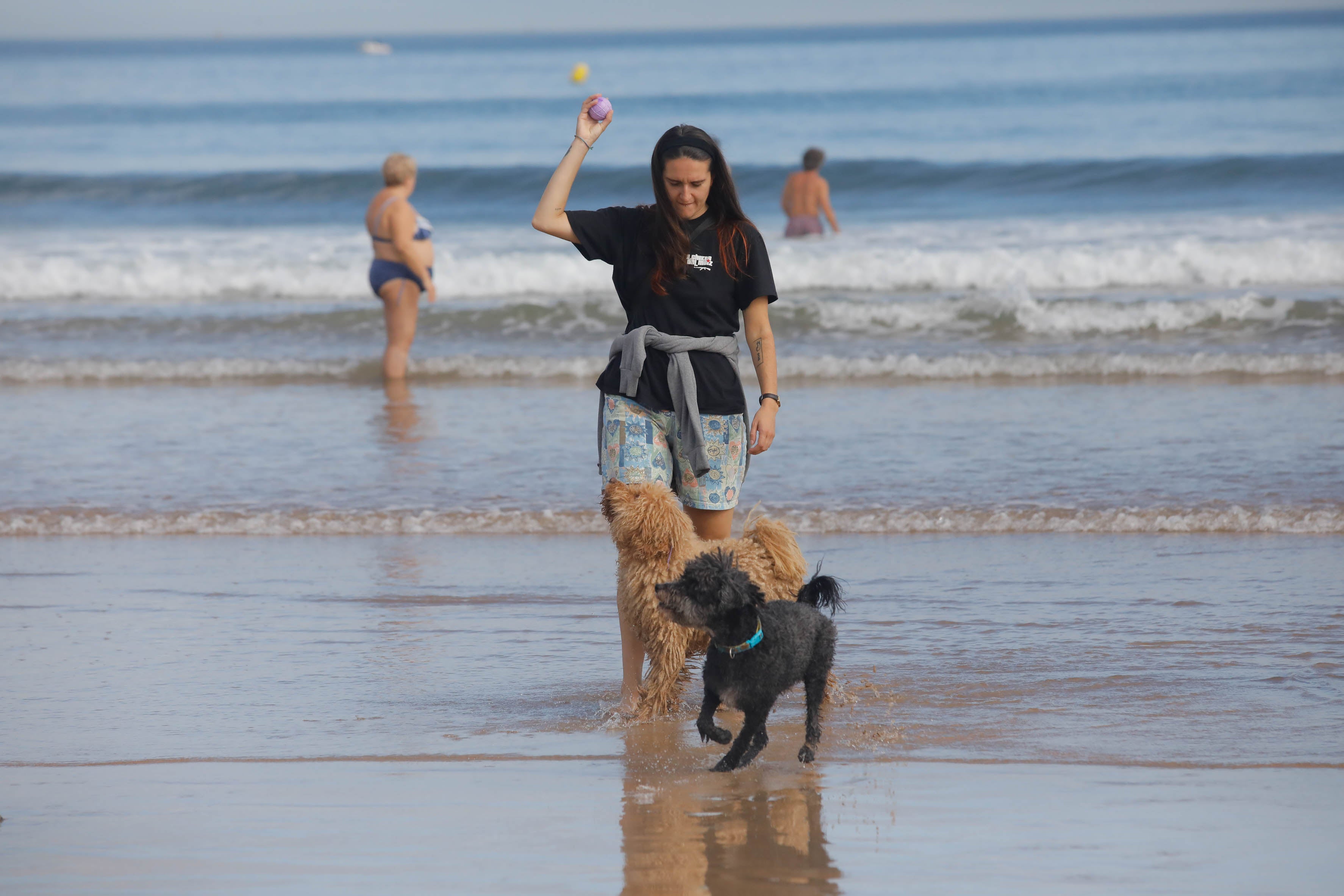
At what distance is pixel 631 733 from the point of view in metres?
4.27

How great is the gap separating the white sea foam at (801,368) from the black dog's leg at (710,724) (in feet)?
23.8

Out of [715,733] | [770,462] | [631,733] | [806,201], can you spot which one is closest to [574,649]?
[631,733]

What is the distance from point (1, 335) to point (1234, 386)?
12.1 meters

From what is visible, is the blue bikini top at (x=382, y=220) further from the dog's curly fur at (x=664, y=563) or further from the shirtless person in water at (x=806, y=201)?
the shirtless person in water at (x=806, y=201)

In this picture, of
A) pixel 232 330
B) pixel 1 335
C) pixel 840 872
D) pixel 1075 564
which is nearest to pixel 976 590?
pixel 1075 564

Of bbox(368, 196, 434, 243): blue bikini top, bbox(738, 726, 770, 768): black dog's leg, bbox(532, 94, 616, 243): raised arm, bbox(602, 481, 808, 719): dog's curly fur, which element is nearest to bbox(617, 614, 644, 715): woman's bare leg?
bbox(602, 481, 808, 719): dog's curly fur

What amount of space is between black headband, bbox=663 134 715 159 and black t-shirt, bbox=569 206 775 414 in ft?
0.73

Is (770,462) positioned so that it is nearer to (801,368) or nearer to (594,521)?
(594,521)

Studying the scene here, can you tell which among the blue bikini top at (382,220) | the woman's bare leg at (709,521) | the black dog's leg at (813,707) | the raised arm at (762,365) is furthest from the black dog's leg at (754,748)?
the blue bikini top at (382,220)

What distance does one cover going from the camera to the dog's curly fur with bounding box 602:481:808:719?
4.08 meters

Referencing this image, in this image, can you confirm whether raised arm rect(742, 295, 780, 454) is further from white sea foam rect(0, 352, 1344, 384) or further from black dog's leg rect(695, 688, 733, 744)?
white sea foam rect(0, 352, 1344, 384)

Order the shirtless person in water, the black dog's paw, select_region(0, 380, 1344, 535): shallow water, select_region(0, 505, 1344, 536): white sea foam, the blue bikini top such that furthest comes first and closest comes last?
1. the shirtless person in water
2. the blue bikini top
3. select_region(0, 380, 1344, 535): shallow water
4. select_region(0, 505, 1344, 536): white sea foam
5. the black dog's paw

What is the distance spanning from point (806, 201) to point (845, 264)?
214cm

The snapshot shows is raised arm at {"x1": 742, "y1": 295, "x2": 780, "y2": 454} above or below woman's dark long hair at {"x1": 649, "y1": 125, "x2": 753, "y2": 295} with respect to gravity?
below
